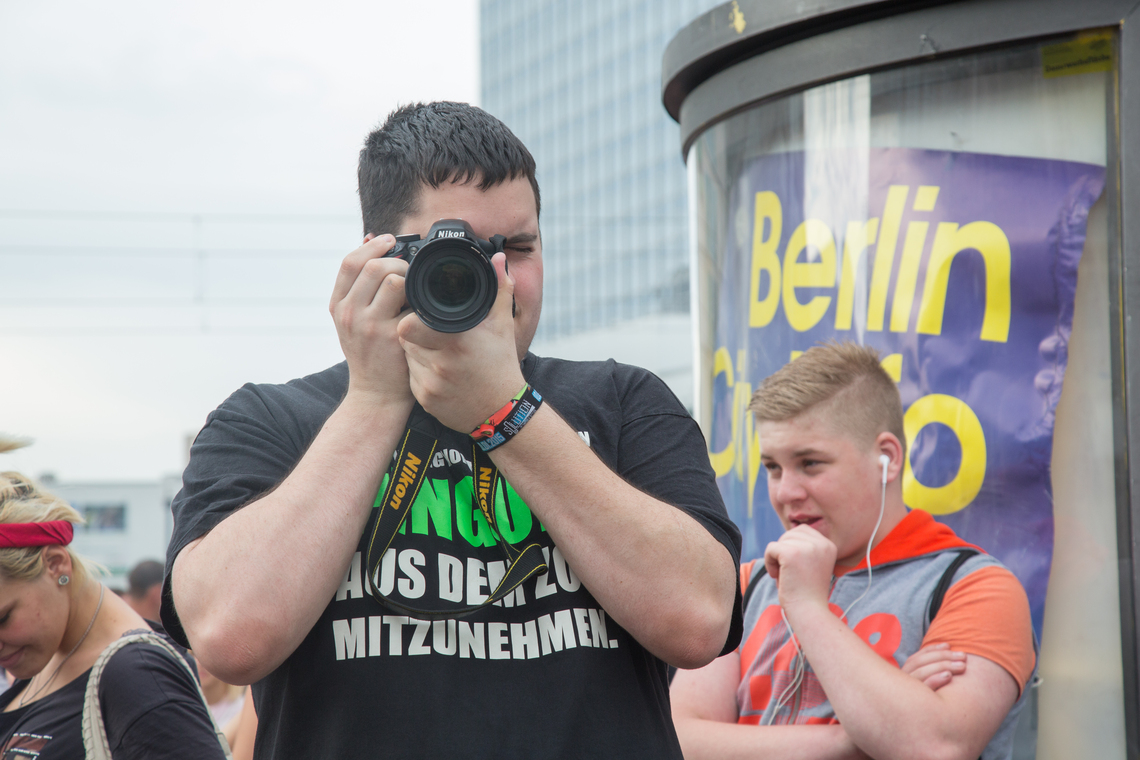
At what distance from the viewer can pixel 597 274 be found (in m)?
66.7

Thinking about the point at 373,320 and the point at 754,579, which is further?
the point at 754,579

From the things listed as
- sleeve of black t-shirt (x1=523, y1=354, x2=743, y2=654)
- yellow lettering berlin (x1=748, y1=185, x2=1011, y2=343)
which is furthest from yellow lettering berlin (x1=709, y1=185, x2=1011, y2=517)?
sleeve of black t-shirt (x1=523, y1=354, x2=743, y2=654)

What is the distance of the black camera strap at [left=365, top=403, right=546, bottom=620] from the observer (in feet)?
4.10

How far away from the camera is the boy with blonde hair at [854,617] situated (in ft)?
6.28

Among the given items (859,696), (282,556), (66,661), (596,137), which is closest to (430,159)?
(282,556)

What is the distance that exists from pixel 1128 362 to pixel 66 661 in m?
2.49

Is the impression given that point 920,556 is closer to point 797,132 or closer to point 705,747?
point 705,747

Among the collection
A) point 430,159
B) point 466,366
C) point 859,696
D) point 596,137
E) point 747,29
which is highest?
point 596,137

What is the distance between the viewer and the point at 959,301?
8.01ft

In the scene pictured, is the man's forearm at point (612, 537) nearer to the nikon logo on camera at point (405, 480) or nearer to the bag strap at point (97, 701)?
the nikon logo on camera at point (405, 480)

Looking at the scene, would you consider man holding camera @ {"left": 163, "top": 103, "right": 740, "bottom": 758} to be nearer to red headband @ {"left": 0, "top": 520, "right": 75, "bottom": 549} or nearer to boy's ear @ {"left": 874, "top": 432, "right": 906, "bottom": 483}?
boy's ear @ {"left": 874, "top": 432, "right": 906, "bottom": 483}

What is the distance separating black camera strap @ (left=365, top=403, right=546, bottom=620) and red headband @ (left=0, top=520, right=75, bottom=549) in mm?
1662

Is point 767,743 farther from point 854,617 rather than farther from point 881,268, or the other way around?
point 881,268

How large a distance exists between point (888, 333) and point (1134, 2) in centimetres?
86
